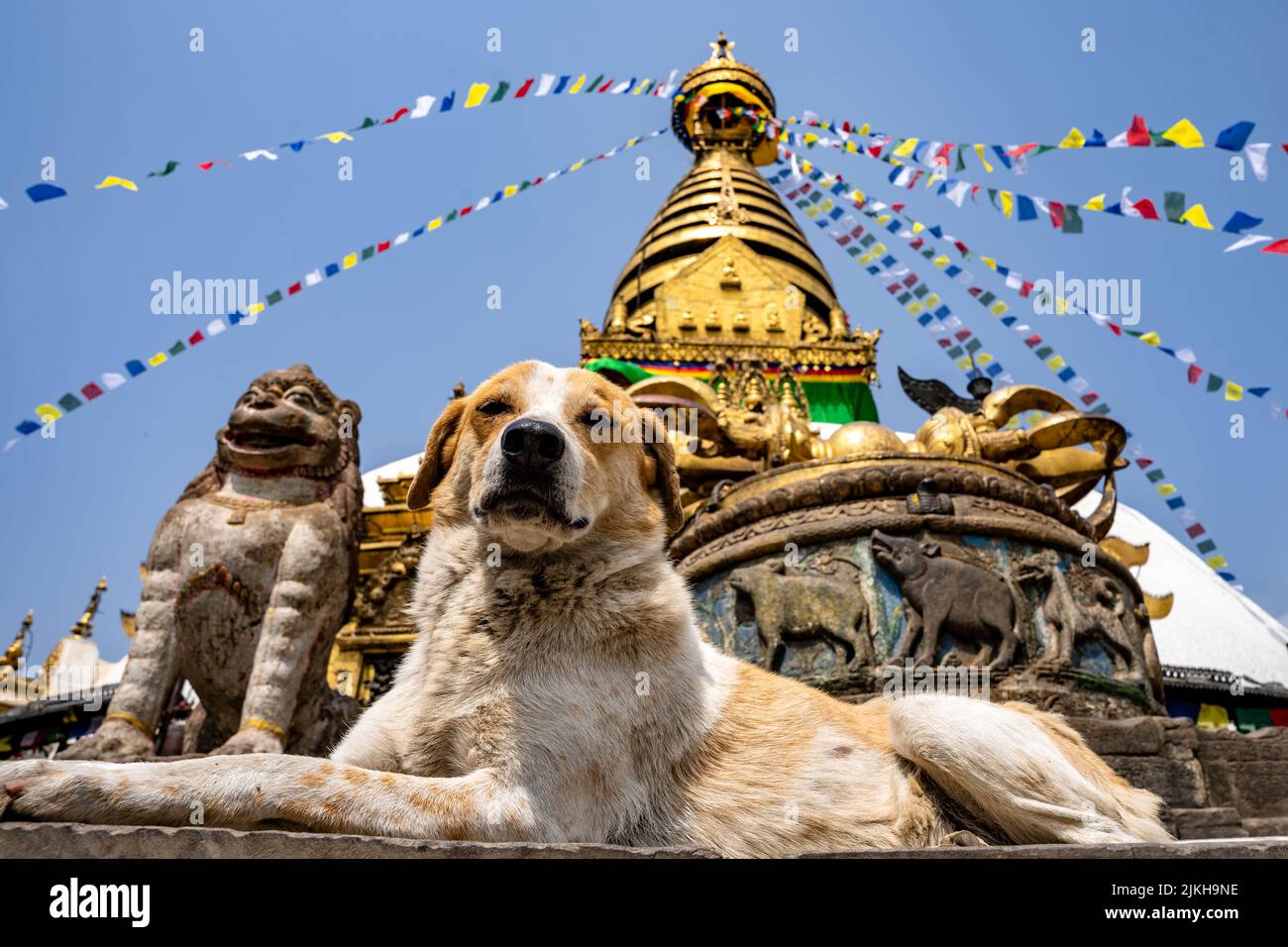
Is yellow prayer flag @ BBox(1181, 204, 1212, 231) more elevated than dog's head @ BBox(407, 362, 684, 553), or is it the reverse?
yellow prayer flag @ BBox(1181, 204, 1212, 231)

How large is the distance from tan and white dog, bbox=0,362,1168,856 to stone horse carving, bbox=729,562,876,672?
10.6 feet

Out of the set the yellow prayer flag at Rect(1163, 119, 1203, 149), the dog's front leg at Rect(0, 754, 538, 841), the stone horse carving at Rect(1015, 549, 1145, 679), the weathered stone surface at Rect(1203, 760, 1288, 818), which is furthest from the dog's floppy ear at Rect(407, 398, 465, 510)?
the yellow prayer flag at Rect(1163, 119, 1203, 149)

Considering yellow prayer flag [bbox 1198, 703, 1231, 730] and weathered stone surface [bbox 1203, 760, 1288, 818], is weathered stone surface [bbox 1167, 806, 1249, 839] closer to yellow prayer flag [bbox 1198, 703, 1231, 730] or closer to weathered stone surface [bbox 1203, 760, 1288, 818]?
weathered stone surface [bbox 1203, 760, 1288, 818]

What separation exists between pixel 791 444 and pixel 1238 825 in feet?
15.5

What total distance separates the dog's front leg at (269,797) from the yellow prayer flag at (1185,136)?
742cm

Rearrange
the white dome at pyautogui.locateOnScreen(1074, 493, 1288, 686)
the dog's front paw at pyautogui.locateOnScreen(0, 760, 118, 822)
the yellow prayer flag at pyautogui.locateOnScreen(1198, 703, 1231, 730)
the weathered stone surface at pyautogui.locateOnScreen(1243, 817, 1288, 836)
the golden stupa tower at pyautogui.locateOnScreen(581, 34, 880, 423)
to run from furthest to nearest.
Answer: the golden stupa tower at pyautogui.locateOnScreen(581, 34, 880, 423) < the white dome at pyautogui.locateOnScreen(1074, 493, 1288, 686) < the yellow prayer flag at pyautogui.locateOnScreen(1198, 703, 1231, 730) < the weathered stone surface at pyautogui.locateOnScreen(1243, 817, 1288, 836) < the dog's front paw at pyautogui.locateOnScreen(0, 760, 118, 822)

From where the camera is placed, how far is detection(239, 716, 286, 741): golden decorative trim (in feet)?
15.9

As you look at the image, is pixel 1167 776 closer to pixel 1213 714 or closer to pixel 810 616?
pixel 810 616

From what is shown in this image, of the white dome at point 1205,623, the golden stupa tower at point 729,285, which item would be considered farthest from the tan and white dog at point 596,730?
the white dome at point 1205,623

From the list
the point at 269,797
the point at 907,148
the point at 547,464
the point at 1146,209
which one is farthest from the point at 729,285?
the point at 269,797

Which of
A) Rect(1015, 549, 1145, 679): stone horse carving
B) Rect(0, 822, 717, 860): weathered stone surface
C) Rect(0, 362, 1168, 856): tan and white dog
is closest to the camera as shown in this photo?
Rect(0, 822, 717, 860): weathered stone surface
